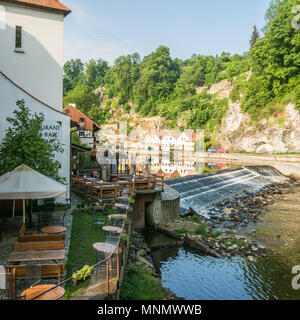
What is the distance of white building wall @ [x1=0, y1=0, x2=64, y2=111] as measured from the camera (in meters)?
16.7

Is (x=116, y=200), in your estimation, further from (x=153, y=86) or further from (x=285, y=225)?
(x=153, y=86)

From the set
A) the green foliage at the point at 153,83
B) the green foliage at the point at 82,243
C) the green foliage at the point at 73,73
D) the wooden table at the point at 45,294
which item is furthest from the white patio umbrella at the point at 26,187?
the green foliage at the point at 73,73

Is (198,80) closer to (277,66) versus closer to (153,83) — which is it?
(153,83)

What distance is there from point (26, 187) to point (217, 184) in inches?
1009

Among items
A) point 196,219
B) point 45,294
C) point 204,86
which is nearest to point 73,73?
point 204,86

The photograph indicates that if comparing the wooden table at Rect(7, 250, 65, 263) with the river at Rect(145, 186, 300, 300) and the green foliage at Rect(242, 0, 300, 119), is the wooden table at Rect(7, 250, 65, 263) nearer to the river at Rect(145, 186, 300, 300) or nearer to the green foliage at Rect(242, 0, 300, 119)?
the river at Rect(145, 186, 300, 300)

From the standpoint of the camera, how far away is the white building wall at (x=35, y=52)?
54.7ft

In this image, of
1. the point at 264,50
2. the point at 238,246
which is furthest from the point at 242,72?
the point at 238,246

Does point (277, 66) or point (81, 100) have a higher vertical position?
point (277, 66)

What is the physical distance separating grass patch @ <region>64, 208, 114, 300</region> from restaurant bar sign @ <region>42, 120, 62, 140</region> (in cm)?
420

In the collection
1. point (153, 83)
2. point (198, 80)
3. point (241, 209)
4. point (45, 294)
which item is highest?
point (198, 80)

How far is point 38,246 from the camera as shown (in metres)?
8.12

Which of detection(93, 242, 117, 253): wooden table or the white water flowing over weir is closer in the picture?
detection(93, 242, 117, 253): wooden table

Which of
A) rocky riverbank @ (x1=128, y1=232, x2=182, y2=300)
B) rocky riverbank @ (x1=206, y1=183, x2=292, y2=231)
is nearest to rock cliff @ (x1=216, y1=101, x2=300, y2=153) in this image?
rocky riverbank @ (x1=206, y1=183, x2=292, y2=231)
